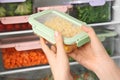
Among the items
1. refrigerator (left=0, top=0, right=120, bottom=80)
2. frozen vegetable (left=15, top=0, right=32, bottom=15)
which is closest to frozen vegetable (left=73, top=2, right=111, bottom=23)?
refrigerator (left=0, top=0, right=120, bottom=80)

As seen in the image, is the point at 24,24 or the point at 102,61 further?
the point at 24,24

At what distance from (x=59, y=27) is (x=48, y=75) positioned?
34.4 inches

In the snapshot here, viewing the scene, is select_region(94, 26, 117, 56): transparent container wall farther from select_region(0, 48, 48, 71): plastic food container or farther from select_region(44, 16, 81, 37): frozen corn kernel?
select_region(44, 16, 81, 37): frozen corn kernel

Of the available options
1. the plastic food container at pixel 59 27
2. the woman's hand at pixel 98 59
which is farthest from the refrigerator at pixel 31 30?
the woman's hand at pixel 98 59

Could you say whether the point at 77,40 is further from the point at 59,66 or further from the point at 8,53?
the point at 8,53

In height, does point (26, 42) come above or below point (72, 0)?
below

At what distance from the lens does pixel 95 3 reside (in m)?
1.46

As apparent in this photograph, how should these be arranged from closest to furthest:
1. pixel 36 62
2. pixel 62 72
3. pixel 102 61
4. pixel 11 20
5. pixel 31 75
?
1. pixel 62 72
2. pixel 102 61
3. pixel 11 20
4. pixel 36 62
5. pixel 31 75

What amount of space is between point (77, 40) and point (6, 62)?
758mm

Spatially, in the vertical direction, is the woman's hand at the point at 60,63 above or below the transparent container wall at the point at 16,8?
below

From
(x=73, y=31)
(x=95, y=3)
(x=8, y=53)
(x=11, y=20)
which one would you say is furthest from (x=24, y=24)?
(x=73, y=31)

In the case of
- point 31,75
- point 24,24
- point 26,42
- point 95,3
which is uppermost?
point 95,3

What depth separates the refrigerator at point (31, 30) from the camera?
134 centimetres

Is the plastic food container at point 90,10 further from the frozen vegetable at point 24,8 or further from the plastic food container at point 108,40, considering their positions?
the frozen vegetable at point 24,8
